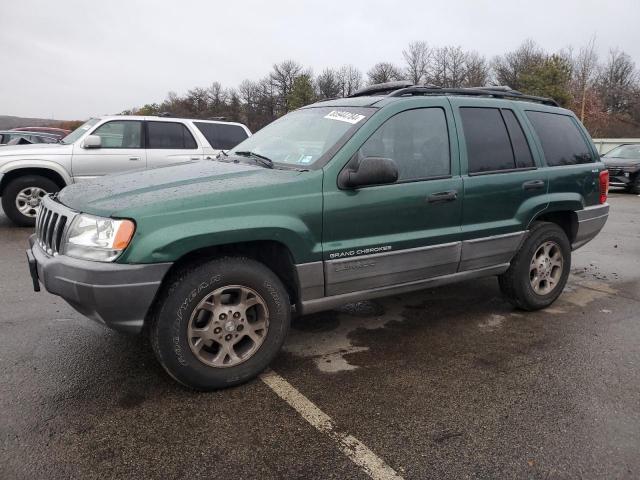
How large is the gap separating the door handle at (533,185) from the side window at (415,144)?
840 mm

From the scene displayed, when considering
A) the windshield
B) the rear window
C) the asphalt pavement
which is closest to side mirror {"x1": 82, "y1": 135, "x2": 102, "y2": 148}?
the windshield

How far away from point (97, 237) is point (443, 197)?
2323 mm

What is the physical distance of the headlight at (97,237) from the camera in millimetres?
2627

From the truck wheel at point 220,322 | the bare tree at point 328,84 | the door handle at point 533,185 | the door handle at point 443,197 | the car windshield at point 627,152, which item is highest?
the bare tree at point 328,84

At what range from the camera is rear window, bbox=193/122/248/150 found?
9.07m

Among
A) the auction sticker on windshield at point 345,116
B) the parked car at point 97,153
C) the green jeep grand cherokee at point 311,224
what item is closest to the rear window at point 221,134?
the parked car at point 97,153

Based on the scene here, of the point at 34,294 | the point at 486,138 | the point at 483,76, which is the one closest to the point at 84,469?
the point at 34,294

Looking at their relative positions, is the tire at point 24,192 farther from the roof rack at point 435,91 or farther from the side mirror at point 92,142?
the roof rack at point 435,91

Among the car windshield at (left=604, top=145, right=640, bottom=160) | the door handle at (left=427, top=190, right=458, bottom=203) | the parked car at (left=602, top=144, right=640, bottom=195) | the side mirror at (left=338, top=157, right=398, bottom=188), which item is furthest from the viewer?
the car windshield at (left=604, top=145, right=640, bottom=160)

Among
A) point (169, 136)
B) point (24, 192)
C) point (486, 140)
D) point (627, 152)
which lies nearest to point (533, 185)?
point (486, 140)

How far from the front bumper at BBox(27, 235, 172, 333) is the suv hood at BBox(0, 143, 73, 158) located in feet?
19.8

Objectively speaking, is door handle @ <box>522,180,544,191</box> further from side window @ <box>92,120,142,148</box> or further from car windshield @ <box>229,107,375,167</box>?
side window @ <box>92,120,142,148</box>

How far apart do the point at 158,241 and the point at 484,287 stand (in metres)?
3.76

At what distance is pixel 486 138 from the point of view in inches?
158
